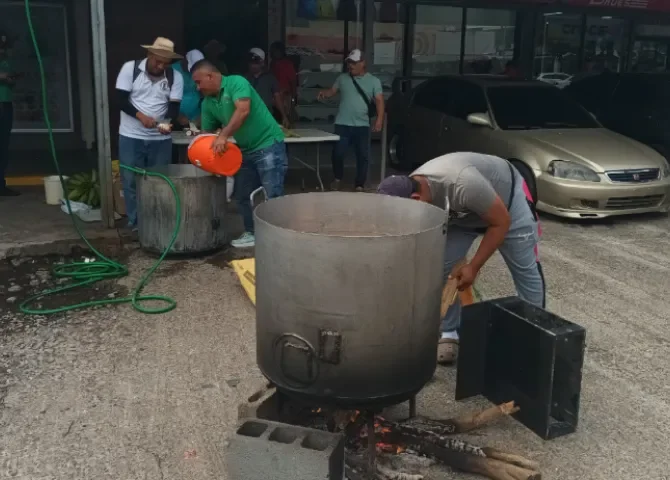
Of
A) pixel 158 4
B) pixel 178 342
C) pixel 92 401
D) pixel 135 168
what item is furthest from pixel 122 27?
pixel 92 401

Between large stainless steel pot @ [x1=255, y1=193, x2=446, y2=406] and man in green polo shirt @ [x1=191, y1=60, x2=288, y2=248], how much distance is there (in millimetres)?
2973

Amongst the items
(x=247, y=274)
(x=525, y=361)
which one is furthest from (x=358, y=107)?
(x=525, y=361)

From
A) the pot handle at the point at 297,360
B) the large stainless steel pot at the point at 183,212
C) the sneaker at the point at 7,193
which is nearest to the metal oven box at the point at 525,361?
the pot handle at the point at 297,360

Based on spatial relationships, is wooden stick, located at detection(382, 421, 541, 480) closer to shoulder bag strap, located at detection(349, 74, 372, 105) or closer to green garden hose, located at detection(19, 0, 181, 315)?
green garden hose, located at detection(19, 0, 181, 315)

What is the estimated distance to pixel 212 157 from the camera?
580 cm

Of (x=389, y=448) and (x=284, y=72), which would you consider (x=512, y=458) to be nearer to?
(x=389, y=448)

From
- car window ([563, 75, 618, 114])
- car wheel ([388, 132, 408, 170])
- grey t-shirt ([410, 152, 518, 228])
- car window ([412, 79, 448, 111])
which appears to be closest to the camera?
grey t-shirt ([410, 152, 518, 228])

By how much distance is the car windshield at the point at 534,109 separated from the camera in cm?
876

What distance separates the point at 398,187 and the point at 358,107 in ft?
17.8

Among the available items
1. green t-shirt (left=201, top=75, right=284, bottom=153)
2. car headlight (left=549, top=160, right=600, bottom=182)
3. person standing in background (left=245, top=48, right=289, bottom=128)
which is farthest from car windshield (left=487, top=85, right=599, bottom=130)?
green t-shirt (left=201, top=75, right=284, bottom=153)

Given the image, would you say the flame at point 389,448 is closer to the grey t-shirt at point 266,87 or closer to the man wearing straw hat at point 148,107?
the man wearing straw hat at point 148,107

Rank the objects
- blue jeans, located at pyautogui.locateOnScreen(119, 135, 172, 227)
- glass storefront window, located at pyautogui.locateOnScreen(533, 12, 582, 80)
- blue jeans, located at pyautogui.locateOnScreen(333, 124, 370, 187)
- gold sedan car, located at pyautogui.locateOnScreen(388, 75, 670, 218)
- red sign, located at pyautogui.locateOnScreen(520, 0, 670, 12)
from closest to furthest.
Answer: blue jeans, located at pyautogui.locateOnScreen(119, 135, 172, 227)
gold sedan car, located at pyautogui.locateOnScreen(388, 75, 670, 218)
blue jeans, located at pyautogui.locateOnScreen(333, 124, 370, 187)
red sign, located at pyautogui.locateOnScreen(520, 0, 670, 12)
glass storefront window, located at pyautogui.locateOnScreen(533, 12, 582, 80)

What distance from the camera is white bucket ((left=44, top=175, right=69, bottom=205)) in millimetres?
7926

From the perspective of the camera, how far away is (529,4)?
11164mm
